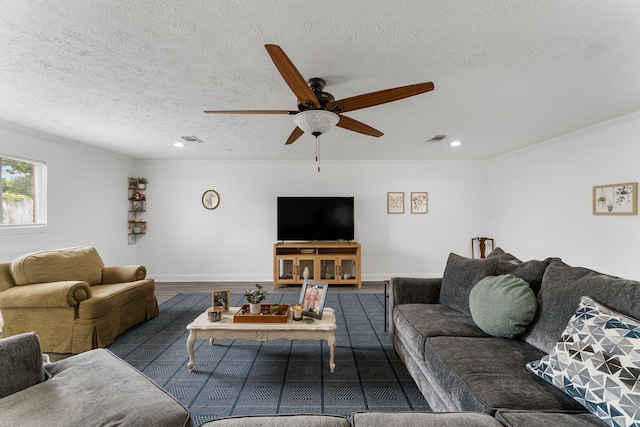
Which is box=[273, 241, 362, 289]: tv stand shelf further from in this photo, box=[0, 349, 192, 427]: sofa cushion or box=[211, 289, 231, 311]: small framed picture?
box=[0, 349, 192, 427]: sofa cushion

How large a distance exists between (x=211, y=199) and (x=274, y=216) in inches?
50.1

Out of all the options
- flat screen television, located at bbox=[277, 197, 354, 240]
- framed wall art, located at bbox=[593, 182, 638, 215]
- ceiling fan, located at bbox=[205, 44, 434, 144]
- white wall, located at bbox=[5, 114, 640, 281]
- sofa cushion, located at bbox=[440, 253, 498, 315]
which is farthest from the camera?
white wall, located at bbox=[5, 114, 640, 281]

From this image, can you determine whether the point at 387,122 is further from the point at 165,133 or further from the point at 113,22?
the point at 165,133

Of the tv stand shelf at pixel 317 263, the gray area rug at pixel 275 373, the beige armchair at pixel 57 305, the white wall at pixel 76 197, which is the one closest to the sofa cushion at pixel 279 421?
the gray area rug at pixel 275 373

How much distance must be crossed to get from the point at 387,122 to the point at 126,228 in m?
5.01

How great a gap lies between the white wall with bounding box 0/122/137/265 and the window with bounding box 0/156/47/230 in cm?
8

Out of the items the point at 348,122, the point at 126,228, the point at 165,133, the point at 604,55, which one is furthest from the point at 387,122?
the point at 126,228

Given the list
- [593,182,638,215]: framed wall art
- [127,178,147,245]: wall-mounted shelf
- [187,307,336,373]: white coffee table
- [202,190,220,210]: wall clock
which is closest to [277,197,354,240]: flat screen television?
[202,190,220,210]: wall clock

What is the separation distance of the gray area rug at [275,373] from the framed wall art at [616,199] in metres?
2.99

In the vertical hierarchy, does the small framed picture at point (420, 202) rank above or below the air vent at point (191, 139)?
below

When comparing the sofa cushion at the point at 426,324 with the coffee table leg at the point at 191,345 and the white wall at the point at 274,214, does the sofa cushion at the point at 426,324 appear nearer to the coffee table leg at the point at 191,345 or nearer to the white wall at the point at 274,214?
the coffee table leg at the point at 191,345

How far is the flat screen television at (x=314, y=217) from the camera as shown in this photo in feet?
16.4

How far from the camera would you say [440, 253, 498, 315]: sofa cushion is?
7.13ft

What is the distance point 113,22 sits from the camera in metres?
1.44
